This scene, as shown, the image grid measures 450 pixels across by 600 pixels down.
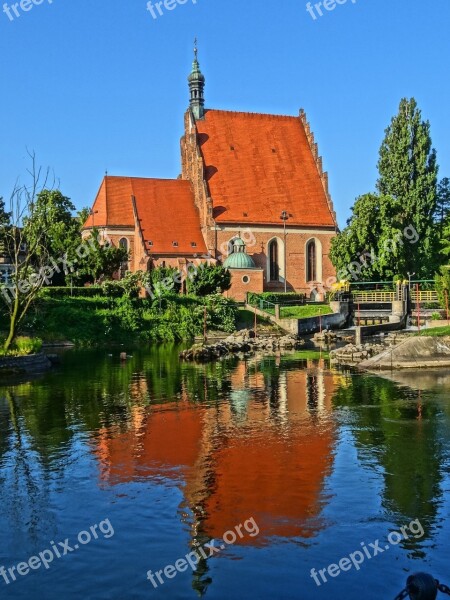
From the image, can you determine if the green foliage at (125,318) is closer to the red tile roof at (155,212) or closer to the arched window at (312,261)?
the red tile roof at (155,212)

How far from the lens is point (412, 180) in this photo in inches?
2623

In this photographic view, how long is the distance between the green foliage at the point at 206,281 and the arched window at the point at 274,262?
10819mm

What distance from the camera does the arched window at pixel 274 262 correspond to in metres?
68.4

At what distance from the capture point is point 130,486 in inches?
503

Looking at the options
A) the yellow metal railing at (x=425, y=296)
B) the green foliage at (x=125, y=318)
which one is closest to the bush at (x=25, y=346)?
the green foliage at (x=125, y=318)

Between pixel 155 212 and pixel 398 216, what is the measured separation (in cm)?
2375

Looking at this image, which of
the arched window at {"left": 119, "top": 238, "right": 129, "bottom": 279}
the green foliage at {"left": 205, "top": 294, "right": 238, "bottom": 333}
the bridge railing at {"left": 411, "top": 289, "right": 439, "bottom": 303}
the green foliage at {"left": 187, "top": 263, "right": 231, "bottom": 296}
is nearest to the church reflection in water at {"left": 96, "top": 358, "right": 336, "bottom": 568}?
the green foliage at {"left": 205, "top": 294, "right": 238, "bottom": 333}

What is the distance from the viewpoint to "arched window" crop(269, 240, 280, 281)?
6838 centimetres

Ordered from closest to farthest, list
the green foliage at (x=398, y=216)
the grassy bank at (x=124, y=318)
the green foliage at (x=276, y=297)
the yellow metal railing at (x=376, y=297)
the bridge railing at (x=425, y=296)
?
the grassy bank at (x=124, y=318) → the bridge railing at (x=425, y=296) → the yellow metal railing at (x=376, y=297) → the green foliage at (x=276, y=297) → the green foliage at (x=398, y=216)

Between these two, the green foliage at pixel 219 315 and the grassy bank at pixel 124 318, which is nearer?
the grassy bank at pixel 124 318

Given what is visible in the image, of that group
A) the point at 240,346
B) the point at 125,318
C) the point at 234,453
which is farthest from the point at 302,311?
the point at 234,453

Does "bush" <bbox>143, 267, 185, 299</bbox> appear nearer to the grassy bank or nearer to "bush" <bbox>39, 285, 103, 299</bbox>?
the grassy bank

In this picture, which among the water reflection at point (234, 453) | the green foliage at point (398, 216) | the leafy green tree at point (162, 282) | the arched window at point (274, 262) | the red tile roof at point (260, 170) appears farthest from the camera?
the arched window at point (274, 262)

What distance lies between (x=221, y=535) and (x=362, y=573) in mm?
2262
